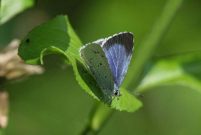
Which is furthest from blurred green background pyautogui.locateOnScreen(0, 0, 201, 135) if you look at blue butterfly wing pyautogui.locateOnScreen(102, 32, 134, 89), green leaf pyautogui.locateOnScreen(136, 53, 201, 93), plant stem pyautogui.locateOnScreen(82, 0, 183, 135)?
blue butterfly wing pyautogui.locateOnScreen(102, 32, 134, 89)

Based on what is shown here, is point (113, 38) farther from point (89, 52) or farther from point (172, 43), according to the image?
point (172, 43)

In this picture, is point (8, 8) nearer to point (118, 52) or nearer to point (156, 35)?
point (118, 52)

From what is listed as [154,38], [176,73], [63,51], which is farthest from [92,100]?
[63,51]

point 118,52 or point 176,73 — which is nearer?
point 118,52

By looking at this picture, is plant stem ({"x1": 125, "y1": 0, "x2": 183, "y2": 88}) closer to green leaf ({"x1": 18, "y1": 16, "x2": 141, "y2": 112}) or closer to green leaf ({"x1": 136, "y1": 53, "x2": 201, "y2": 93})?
green leaf ({"x1": 136, "y1": 53, "x2": 201, "y2": 93})

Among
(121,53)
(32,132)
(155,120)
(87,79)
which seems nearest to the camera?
(87,79)

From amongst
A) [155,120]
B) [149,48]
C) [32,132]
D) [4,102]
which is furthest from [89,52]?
[155,120]

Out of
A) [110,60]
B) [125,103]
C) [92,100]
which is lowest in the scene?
[92,100]
